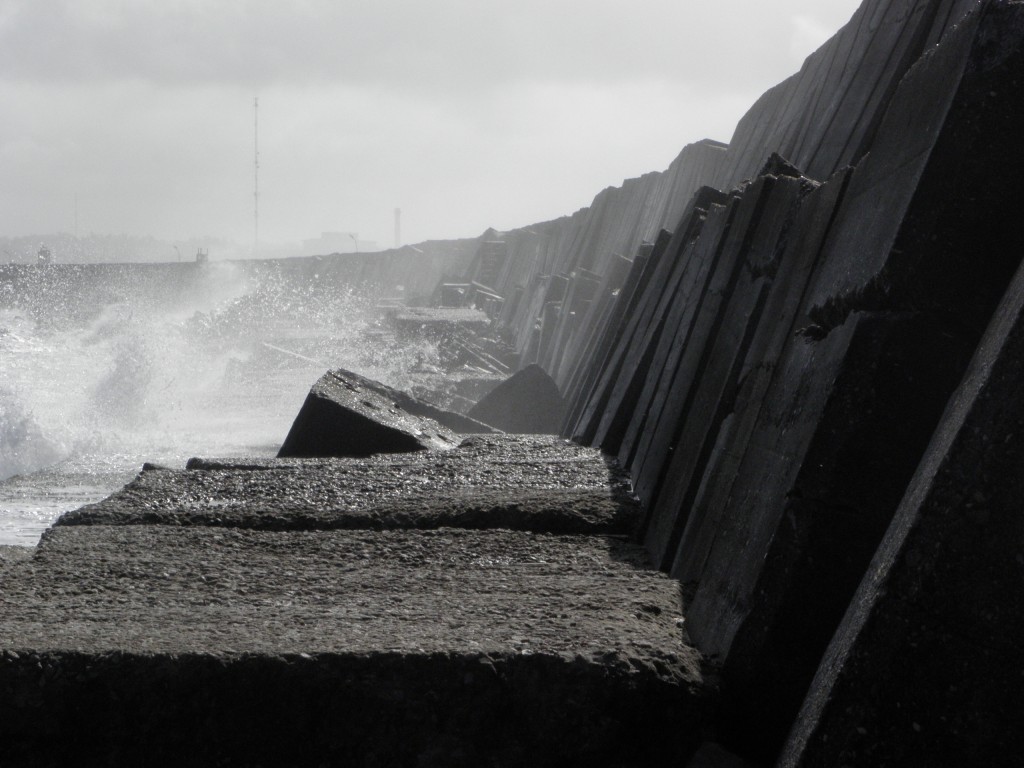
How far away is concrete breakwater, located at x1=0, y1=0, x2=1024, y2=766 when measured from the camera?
1765 mm

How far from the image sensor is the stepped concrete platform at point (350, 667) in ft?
7.39

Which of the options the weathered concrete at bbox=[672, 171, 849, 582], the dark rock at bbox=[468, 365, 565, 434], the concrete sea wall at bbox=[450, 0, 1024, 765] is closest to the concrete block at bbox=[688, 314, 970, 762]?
the concrete sea wall at bbox=[450, 0, 1024, 765]

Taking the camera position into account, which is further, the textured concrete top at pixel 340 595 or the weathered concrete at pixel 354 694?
the textured concrete top at pixel 340 595

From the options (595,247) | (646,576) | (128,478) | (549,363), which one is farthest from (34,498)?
(595,247)

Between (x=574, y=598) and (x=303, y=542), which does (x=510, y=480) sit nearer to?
(x=303, y=542)

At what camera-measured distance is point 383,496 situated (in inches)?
163

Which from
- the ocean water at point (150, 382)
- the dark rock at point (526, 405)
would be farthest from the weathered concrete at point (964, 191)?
the dark rock at point (526, 405)

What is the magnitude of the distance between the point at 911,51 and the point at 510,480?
2520 millimetres

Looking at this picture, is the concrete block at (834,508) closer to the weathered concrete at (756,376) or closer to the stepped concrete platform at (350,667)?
the stepped concrete platform at (350,667)

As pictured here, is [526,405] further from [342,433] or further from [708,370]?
[708,370]

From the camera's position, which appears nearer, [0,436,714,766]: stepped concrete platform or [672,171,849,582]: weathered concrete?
[0,436,714,766]: stepped concrete platform

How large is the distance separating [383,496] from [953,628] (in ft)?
8.72

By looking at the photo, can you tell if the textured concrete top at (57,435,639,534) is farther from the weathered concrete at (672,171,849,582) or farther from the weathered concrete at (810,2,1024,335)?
the weathered concrete at (810,2,1024,335)

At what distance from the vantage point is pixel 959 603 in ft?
5.78
